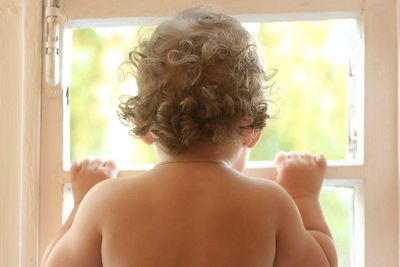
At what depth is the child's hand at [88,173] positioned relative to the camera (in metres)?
1.03

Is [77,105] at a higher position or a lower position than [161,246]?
higher

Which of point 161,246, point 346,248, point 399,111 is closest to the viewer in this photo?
point 161,246

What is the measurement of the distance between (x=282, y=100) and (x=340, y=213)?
0.95 feet

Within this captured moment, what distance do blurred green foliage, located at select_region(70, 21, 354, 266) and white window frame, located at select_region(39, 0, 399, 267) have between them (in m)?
0.07

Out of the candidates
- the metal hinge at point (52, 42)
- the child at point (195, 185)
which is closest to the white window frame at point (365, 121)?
the metal hinge at point (52, 42)

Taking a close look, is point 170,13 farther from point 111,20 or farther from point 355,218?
point 355,218

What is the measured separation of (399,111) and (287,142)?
28cm

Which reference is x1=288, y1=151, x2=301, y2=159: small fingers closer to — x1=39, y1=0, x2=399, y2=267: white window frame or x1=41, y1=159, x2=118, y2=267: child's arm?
x1=39, y1=0, x2=399, y2=267: white window frame

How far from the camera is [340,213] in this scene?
1.13 metres

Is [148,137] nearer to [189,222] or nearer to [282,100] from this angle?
[189,222]

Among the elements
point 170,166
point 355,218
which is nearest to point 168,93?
point 170,166

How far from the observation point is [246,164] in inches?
41.4

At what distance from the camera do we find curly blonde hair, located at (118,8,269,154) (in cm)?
86

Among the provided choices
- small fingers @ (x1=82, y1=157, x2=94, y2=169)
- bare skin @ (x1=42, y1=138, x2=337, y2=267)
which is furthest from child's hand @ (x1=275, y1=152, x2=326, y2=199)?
small fingers @ (x1=82, y1=157, x2=94, y2=169)
